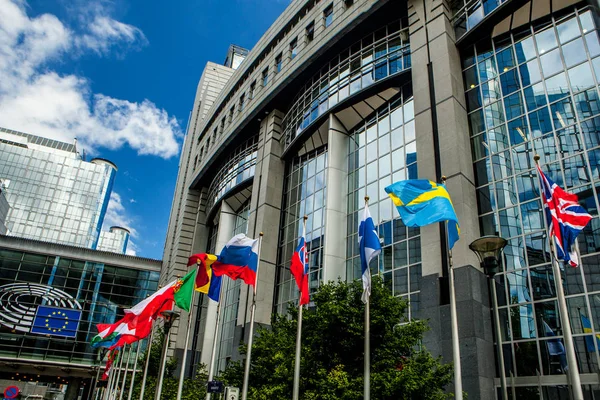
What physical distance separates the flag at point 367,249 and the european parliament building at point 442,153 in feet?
14.5

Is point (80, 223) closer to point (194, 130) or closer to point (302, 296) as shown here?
point (194, 130)

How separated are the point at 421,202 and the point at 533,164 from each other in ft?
36.9

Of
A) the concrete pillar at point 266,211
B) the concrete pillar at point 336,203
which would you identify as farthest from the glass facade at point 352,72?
the concrete pillar at point 336,203

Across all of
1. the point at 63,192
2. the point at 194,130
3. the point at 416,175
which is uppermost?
the point at 63,192

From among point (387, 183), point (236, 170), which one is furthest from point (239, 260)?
point (236, 170)

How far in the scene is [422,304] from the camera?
22.0m

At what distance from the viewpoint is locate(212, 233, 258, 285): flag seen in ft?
65.2

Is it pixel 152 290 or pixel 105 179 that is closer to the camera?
pixel 152 290

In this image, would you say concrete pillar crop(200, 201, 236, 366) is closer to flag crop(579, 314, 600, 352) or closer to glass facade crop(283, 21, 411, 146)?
glass facade crop(283, 21, 411, 146)

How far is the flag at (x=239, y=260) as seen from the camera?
19.9 meters

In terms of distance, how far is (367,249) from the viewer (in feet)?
50.4

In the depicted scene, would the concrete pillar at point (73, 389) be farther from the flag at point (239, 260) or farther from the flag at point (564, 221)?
the flag at point (564, 221)

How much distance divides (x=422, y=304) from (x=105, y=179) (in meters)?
162

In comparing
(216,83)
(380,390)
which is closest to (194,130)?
(216,83)
